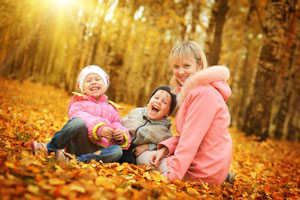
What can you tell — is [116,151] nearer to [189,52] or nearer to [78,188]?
[78,188]

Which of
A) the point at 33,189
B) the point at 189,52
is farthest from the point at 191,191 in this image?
the point at 189,52

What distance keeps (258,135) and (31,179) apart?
928 centimetres

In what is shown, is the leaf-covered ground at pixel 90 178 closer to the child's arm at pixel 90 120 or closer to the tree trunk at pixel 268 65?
the child's arm at pixel 90 120

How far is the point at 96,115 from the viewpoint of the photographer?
368 cm

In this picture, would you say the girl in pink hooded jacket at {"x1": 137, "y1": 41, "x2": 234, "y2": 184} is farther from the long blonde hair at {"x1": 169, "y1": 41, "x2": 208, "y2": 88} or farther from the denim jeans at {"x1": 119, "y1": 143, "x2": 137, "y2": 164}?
the denim jeans at {"x1": 119, "y1": 143, "x2": 137, "y2": 164}

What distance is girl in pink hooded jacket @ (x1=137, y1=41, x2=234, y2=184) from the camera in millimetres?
2977

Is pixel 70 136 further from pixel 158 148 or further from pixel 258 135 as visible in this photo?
pixel 258 135

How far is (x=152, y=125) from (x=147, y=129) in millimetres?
91

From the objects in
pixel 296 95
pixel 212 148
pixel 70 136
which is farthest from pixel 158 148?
pixel 296 95

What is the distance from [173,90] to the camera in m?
3.63

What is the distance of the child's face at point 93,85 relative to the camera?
3.73m

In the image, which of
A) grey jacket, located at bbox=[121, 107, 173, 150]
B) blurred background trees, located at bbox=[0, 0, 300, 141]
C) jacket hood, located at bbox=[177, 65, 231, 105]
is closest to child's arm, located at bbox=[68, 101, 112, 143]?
grey jacket, located at bbox=[121, 107, 173, 150]

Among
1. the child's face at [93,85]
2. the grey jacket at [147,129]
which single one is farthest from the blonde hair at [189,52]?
the child's face at [93,85]

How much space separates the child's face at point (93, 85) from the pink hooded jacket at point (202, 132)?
1207mm
